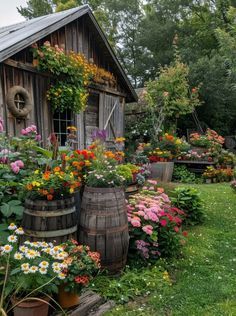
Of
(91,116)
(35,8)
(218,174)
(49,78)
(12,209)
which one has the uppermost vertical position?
(35,8)

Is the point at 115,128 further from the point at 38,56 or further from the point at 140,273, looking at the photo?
the point at 140,273

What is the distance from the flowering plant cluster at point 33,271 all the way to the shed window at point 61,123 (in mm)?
5091

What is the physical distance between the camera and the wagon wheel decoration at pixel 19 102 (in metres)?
5.63

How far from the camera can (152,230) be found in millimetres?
3393

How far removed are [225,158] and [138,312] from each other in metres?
7.98

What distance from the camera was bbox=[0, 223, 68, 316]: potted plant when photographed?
6.88 ft

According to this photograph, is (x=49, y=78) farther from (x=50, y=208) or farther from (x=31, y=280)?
(x=31, y=280)

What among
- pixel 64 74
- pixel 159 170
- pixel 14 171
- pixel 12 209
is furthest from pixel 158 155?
pixel 12 209

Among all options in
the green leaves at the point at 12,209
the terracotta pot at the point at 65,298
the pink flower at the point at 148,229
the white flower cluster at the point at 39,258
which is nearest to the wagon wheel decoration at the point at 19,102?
the green leaves at the point at 12,209

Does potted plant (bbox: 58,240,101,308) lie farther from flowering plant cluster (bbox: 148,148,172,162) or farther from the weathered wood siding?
flowering plant cluster (bbox: 148,148,172,162)

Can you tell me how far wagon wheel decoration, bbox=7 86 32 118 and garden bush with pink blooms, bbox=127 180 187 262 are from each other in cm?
325

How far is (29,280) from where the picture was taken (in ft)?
6.92

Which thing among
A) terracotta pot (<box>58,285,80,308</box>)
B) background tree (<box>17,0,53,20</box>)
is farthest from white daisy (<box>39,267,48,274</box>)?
background tree (<box>17,0,53,20</box>)

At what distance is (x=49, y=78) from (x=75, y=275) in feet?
17.2
